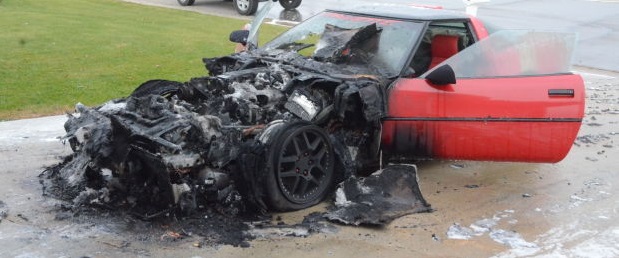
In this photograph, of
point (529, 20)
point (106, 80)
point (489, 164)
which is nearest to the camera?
point (489, 164)

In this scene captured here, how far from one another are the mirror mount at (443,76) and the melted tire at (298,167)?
1089mm

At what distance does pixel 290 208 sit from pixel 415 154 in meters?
1.33

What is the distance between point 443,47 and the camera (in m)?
6.84

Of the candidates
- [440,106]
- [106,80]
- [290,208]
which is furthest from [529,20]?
[290,208]

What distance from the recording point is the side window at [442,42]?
654cm

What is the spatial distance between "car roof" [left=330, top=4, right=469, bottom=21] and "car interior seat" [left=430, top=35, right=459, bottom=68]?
0.81 ft

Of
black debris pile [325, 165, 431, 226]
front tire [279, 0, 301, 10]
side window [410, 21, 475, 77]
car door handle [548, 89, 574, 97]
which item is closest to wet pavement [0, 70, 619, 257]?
black debris pile [325, 165, 431, 226]

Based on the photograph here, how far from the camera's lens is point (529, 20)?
18.5m

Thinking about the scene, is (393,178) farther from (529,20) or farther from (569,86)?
(529,20)

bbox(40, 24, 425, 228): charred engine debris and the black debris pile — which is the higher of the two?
bbox(40, 24, 425, 228): charred engine debris

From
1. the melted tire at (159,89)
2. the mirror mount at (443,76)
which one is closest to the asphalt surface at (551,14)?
the mirror mount at (443,76)

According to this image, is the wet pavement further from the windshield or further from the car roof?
the car roof

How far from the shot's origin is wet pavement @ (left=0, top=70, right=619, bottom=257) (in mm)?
4676

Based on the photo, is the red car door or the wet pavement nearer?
the wet pavement
